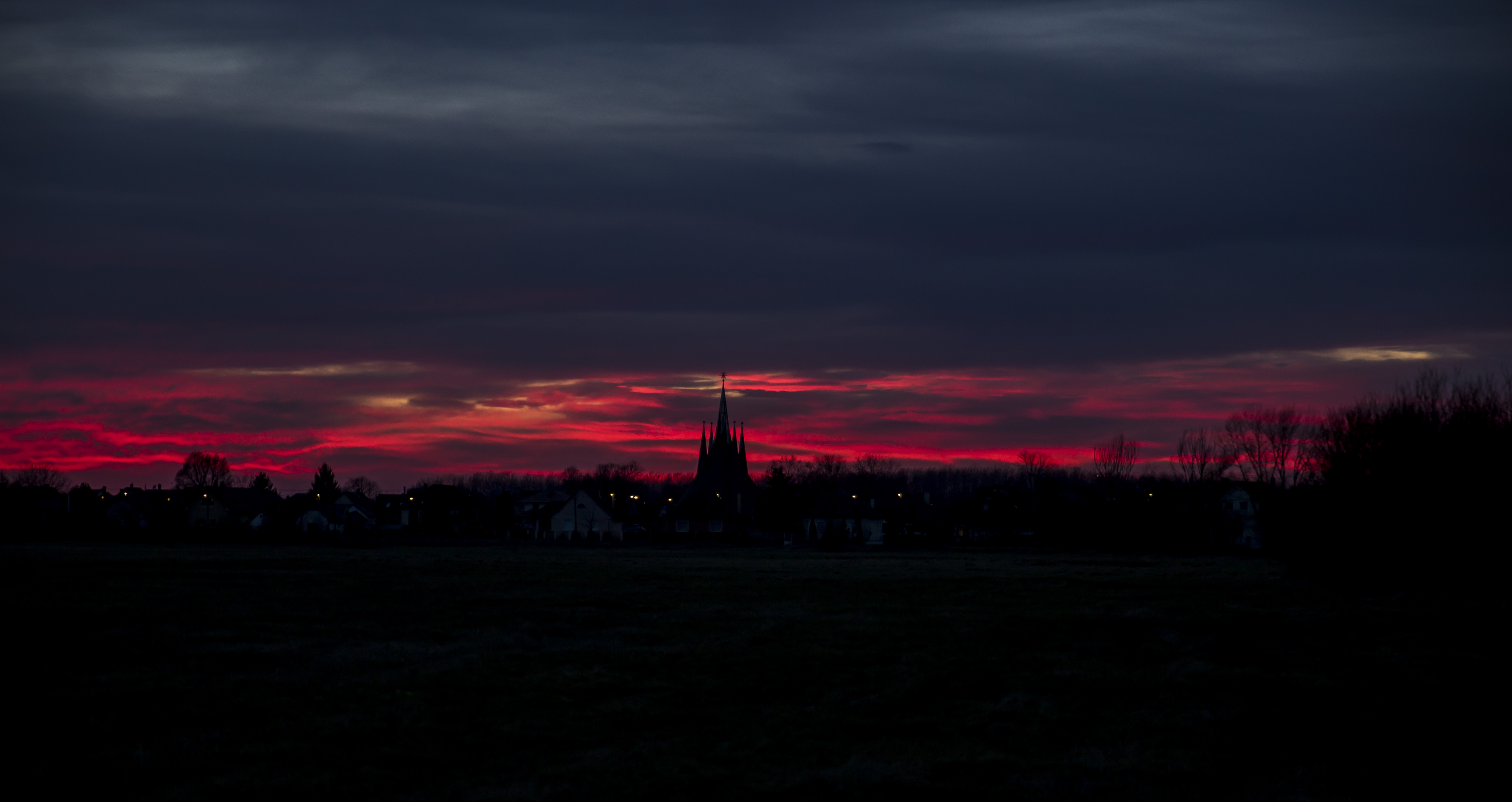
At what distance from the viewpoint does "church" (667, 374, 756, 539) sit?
500 feet

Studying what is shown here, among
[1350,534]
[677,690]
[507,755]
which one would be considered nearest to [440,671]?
[677,690]

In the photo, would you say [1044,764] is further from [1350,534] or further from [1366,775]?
[1350,534]

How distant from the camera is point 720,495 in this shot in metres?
162

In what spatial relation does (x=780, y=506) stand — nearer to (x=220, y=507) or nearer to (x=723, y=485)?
(x=723, y=485)

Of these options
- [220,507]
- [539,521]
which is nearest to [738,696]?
[539,521]

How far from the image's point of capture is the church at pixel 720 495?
152250 mm

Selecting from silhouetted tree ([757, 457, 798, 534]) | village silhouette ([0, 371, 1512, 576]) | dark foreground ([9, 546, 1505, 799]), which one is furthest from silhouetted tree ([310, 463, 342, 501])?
dark foreground ([9, 546, 1505, 799])

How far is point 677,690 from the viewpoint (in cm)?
2261

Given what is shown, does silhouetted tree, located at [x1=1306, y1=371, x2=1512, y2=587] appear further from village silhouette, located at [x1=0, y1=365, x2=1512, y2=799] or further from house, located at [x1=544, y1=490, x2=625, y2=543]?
house, located at [x1=544, y1=490, x2=625, y2=543]

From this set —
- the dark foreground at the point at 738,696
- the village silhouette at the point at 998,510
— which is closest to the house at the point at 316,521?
the village silhouette at the point at 998,510

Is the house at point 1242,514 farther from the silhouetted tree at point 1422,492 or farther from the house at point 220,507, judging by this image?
the house at point 220,507

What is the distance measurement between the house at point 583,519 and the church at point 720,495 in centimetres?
885

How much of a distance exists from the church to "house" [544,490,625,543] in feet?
29.0

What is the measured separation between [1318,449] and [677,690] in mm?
51950
